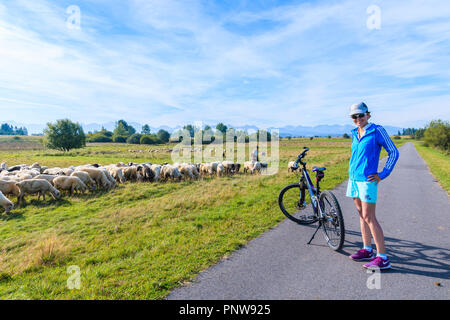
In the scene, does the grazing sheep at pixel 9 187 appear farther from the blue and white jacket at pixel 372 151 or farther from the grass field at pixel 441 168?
the grass field at pixel 441 168

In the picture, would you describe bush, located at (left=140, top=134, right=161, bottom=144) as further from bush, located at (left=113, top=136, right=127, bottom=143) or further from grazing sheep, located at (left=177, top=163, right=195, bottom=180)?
grazing sheep, located at (left=177, top=163, right=195, bottom=180)

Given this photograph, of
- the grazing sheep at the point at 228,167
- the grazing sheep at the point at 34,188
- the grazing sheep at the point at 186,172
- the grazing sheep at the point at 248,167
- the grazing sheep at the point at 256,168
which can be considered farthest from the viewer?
the grazing sheep at the point at 248,167

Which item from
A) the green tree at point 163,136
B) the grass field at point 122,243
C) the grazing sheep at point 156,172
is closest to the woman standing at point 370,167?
the grass field at point 122,243

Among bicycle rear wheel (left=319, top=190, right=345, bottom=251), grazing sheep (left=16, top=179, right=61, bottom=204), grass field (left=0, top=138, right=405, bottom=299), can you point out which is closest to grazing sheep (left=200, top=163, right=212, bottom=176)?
grass field (left=0, top=138, right=405, bottom=299)

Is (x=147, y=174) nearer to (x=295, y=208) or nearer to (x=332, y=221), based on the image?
(x=295, y=208)

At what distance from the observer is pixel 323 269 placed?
3.76 metres

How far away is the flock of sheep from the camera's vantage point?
1019 centimetres

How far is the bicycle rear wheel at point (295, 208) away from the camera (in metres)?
5.86

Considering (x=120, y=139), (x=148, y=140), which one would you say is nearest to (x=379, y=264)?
(x=148, y=140)

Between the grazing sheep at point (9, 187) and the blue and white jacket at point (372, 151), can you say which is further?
the grazing sheep at point (9, 187)

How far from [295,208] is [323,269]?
10.9ft

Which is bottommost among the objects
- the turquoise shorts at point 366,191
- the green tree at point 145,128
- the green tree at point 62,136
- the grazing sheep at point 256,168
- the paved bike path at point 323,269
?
the paved bike path at point 323,269
